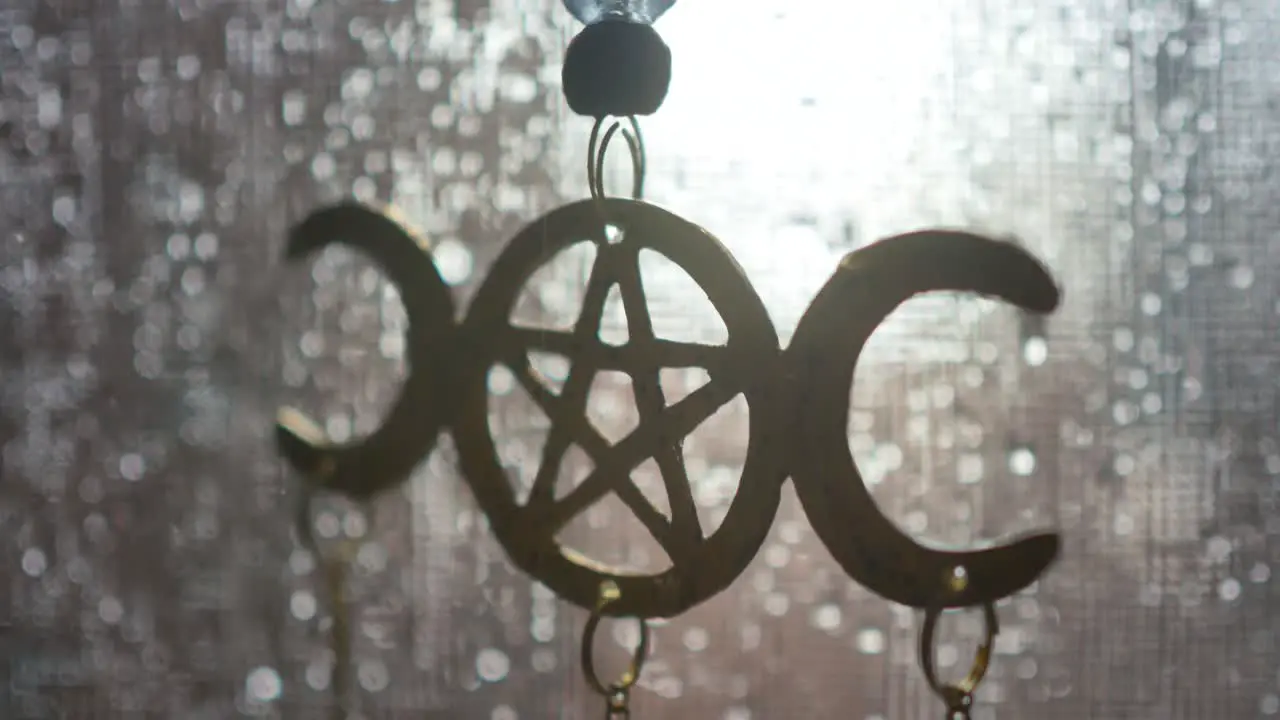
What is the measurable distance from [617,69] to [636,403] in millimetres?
140

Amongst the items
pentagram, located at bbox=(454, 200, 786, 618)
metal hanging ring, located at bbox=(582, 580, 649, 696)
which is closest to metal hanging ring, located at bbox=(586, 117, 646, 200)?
pentagram, located at bbox=(454, 200, 786, 618)

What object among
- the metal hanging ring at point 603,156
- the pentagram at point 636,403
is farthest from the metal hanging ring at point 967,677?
the metal hanging ring at point 603,156

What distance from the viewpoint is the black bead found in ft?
1.28

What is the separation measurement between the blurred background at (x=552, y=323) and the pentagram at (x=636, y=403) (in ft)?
0.31

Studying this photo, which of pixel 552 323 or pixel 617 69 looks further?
pixel 552 323

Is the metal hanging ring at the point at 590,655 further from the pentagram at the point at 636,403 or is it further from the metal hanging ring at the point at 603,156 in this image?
the metal hanging ring at the point at 603,156

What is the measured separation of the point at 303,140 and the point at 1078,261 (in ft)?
1.43

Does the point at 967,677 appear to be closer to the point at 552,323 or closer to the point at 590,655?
the point at 590,655

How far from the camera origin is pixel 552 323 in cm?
52

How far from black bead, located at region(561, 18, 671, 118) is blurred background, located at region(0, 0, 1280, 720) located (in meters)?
0.11

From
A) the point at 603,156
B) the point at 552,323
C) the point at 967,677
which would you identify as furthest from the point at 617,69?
the point at 967,677

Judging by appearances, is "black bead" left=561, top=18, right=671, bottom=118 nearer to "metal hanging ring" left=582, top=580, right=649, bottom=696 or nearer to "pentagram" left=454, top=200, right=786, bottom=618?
"pentagram" left=454, top=200, right=786, bottom=618

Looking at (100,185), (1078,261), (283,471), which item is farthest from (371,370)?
(1078,261)

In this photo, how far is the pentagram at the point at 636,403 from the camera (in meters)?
0.39
